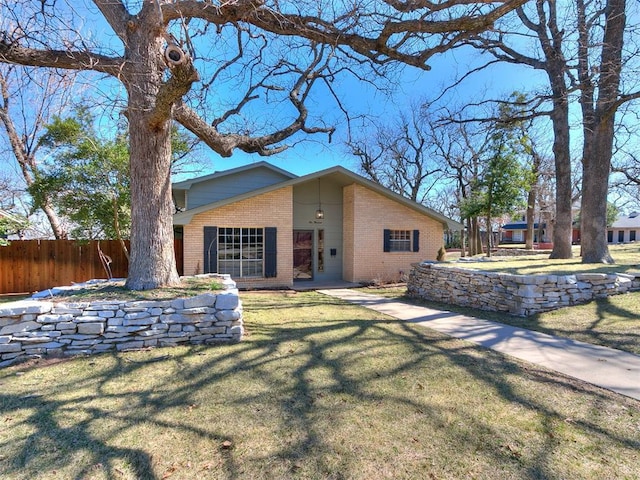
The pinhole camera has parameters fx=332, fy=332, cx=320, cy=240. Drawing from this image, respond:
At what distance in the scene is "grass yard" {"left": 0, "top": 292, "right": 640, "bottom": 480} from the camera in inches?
90.3

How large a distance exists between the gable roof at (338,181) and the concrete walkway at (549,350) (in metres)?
5.89

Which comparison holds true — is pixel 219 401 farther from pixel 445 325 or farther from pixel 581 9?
pixel 581 9

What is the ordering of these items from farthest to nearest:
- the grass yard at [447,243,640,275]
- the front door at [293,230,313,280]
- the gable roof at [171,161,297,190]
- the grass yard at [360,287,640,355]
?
the front door at [293,230,313,280], the gable roof at [171,161,297,190], the grass yard at [447,243,640,275], the grass yard at [360,287,640,355]

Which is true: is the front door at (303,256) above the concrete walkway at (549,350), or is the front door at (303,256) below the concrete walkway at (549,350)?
above

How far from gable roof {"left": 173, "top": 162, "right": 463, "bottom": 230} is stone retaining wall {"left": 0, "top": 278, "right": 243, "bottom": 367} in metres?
5.59

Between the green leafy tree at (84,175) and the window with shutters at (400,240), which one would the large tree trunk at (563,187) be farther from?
the green leafy tree at (84,175)

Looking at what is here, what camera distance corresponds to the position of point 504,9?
15.4 feet

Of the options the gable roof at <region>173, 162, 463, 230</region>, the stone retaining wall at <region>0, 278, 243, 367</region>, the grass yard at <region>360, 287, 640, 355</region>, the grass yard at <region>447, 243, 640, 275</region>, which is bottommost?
the grass yard at <region>360, 287, 640, 355</region>

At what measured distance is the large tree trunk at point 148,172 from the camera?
5.30 metres

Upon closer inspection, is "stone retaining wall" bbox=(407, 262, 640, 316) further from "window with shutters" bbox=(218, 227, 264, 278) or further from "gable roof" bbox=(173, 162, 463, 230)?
"window with shutters" bbox=(218, 227, 264, 278)

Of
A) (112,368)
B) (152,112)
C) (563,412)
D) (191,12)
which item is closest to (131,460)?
(112,368)

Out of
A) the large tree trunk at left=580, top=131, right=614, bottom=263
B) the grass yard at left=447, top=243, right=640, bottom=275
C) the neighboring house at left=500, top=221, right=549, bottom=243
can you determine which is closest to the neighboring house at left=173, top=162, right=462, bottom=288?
the grass yard at left=447, top=243, right=640, bottom=275

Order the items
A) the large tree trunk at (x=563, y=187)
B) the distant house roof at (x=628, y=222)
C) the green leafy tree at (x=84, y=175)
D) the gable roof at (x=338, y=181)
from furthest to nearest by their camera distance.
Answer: the distant house roof at (x=628, y=222) → the large tree trunk at (x=563, y=187) → the gable roof at (x=338, y=181) → the green leafy tree at (x=84, y=175)

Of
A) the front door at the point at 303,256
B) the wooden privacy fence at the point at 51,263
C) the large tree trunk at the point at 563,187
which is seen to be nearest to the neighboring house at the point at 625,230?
the large tree trunk at the point at 563,187
